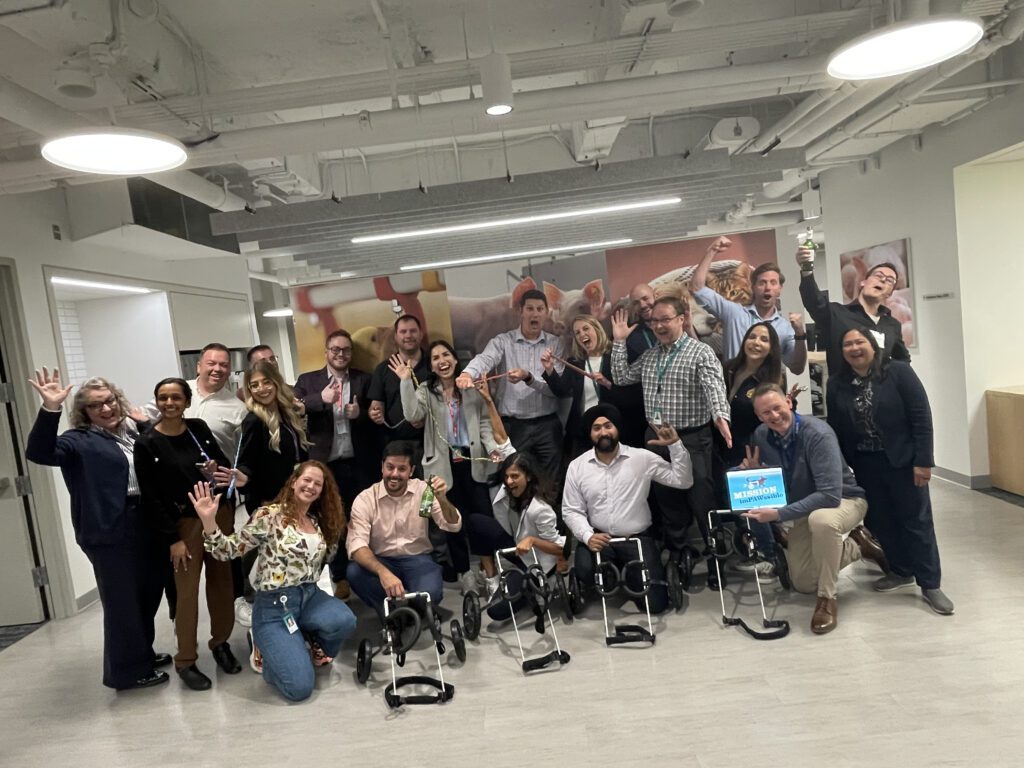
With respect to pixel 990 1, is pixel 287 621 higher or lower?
lower

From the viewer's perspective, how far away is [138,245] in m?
5.58

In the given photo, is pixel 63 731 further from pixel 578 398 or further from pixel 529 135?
pixel 529 135

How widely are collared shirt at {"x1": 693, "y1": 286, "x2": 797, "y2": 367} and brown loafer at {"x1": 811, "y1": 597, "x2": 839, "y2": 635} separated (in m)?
1.57

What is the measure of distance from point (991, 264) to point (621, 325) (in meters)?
3.34

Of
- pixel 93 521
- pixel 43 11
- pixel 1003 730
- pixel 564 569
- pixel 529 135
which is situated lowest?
pixel 1003 730

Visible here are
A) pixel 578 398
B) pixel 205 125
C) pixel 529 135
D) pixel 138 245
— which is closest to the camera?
pixel 205 125

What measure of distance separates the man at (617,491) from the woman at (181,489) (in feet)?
6.48

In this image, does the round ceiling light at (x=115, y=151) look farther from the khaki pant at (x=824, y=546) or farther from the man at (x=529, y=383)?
the khaki pant at (x=824, y=546)

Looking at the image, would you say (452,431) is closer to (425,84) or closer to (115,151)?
(425,84)

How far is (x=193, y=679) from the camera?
3.43 meters

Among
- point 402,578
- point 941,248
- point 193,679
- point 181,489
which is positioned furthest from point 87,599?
point 941,248

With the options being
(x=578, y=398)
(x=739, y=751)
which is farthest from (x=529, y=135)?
(x=739, y=751)

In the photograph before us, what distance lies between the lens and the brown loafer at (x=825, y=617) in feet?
11.1

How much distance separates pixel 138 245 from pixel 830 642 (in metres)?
5.87
